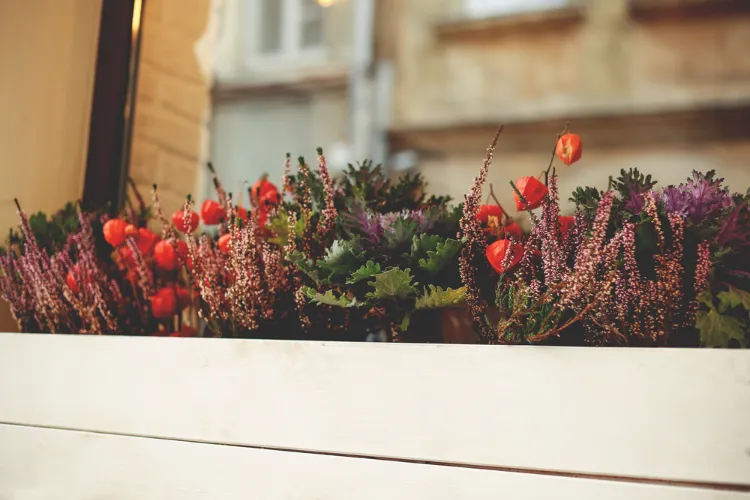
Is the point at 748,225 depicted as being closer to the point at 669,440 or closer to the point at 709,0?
the point at 669,440

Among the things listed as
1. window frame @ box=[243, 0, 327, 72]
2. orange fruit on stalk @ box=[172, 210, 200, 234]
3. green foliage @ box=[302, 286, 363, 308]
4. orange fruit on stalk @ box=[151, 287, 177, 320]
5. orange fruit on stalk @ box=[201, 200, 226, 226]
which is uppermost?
window frame @ box=[243, 0, 327, 72]

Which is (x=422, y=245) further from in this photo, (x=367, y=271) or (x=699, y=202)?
(x=699, y=202)

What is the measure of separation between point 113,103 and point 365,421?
3.29 ft

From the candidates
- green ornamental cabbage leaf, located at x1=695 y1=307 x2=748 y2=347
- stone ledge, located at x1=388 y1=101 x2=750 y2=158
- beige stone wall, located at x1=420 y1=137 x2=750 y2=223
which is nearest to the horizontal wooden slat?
green ornamental cabbage leaf, located at x1=695 y1=307 x2=748 y2=347

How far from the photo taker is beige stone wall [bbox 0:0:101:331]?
1219mm

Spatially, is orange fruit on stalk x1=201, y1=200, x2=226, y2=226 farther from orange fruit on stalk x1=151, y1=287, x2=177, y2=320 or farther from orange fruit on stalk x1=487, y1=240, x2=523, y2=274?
orange fruit on stalk x1=487, y1=240, x2=523, y2=274

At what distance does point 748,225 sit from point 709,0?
566 millimetres

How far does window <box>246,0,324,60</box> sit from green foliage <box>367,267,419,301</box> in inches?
26.7

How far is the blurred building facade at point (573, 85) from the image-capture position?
0.97 m

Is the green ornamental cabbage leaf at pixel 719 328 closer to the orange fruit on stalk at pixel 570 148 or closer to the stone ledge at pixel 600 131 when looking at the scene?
Answer: the orange fruit on stalk at pixel 570 148

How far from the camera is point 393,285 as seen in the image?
0.73 metres

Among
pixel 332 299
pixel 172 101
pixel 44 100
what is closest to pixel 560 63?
pixel 332 299

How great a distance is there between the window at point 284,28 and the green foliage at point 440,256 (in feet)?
2.19

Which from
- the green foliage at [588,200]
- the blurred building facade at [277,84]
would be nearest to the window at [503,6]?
the blurred building facade at [277,84]
